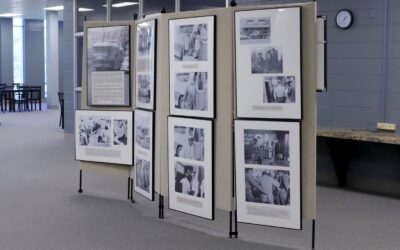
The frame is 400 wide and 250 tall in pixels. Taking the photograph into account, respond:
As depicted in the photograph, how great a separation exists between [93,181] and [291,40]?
3479mm

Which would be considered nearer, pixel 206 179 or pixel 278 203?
pixel 278 203

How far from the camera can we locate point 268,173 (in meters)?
4.02

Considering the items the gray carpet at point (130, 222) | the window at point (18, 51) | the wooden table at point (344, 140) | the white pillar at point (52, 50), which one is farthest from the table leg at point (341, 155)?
A: the window at point (18, 51)

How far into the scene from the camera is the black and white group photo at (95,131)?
18.2 ft

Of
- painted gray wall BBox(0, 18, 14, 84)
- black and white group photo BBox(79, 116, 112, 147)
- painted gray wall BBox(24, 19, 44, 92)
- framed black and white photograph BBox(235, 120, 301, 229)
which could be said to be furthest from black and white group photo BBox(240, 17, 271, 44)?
painted gray wall BBox(0, 18, 14, 84)

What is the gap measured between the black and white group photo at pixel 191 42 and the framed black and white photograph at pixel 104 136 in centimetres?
119

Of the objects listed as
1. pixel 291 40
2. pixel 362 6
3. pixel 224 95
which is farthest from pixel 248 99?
pixel 362 6

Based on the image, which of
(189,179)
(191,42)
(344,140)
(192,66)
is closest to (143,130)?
(189,179)

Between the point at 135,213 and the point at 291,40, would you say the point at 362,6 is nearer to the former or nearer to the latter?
the point at 291,40

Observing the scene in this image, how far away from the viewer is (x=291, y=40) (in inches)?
152

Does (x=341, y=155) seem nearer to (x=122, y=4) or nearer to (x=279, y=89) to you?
(x=279, y=89)

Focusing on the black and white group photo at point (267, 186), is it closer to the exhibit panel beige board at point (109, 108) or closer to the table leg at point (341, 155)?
the exhibit panel beige board at point (109, 108)

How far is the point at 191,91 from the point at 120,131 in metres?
1.34

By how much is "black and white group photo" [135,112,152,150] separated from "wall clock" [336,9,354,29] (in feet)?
8.34
